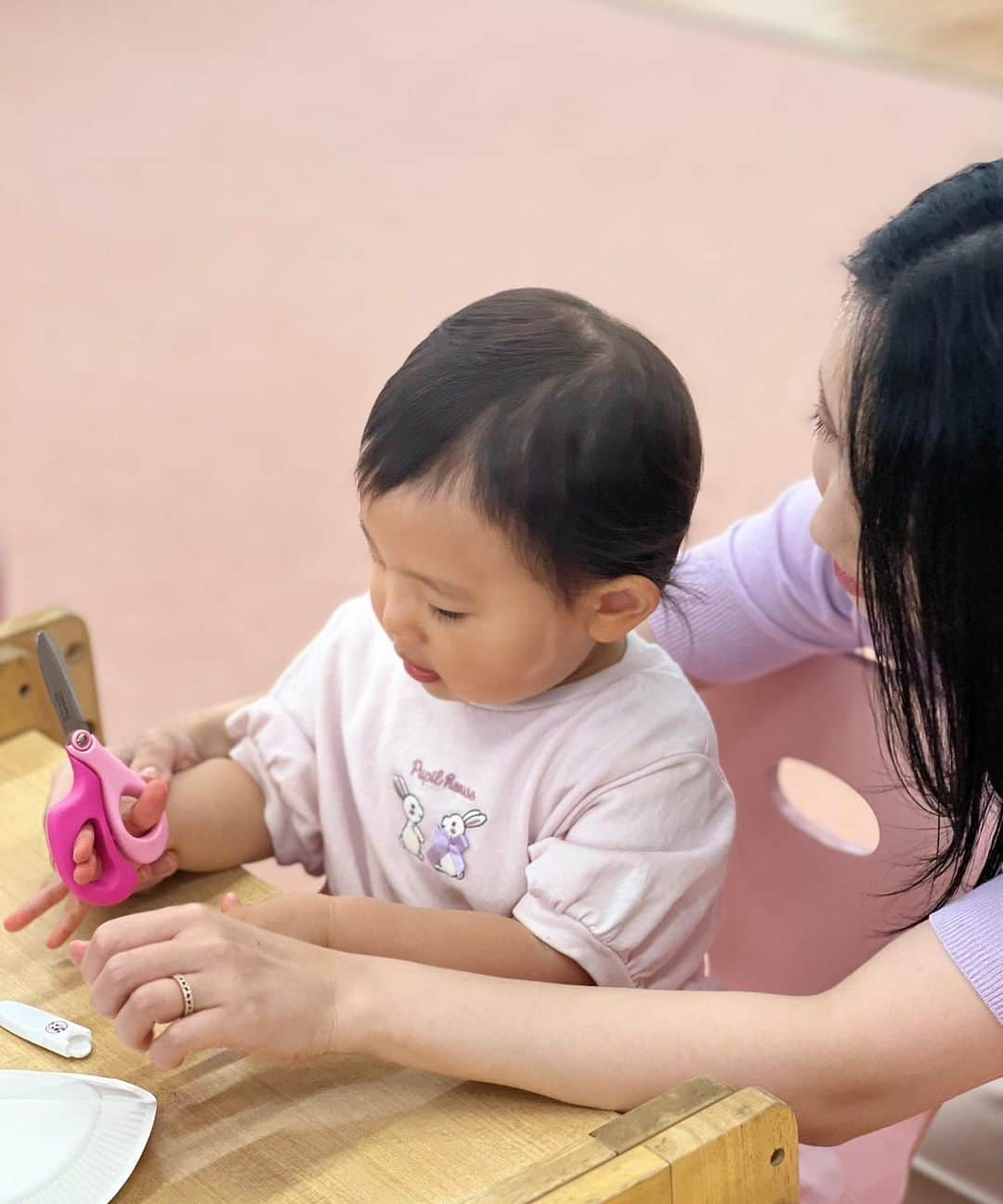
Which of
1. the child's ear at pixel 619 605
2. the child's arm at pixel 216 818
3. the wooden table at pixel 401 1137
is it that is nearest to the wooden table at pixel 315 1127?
the wooden table at pixel 401 1137

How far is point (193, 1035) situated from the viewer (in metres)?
0.70

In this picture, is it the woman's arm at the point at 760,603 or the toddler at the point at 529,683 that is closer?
the toddler at the point at 529,683

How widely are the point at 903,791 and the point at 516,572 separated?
12.5 inches

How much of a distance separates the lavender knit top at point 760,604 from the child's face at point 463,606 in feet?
0.66

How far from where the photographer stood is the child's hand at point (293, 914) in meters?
0.80

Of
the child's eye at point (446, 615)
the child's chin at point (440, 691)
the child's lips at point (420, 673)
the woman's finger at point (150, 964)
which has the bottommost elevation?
the woman's finger at point (150, 964)

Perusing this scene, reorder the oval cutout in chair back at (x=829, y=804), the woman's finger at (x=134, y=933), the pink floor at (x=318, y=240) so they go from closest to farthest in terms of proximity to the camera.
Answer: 1. the woman's finger at (x=134, y=933)
2. the oval cutout in chair back at (x=829, y=804)
3. the pink floor at (x=318, y=240)

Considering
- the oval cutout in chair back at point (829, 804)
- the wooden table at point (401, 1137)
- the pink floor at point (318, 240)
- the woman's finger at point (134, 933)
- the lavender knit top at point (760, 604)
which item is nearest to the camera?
the wooden table at point (401, 1137)

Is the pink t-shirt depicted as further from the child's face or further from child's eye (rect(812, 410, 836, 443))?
child's eye (rect(812, 410, 836, 443))

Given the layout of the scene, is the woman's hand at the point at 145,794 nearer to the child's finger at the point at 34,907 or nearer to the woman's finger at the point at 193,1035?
the child's finger at the point at 34,907

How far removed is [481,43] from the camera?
4160 millimetres

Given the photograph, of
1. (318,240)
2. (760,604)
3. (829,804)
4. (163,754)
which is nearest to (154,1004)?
(163,754)

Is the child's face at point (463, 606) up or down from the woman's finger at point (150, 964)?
up

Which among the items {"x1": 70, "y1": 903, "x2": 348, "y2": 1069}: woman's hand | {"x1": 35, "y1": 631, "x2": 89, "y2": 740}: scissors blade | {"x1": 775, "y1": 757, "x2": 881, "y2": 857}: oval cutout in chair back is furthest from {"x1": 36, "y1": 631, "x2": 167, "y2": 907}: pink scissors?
{"x1": 775, "y1": 757, "x2": 881, "y2": 857}: oval cutout in chair back
